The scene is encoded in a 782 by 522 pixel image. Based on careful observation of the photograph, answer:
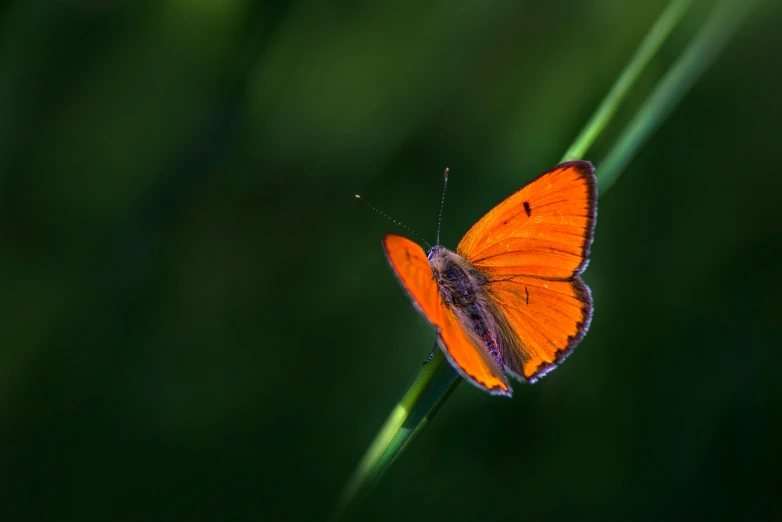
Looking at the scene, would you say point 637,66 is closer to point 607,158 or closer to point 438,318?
point 607,158

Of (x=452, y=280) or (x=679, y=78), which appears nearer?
(x=679, y=78)

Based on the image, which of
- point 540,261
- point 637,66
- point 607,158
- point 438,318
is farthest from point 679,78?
point 438,318

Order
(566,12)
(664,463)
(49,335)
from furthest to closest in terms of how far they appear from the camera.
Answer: (566,12)
(664,463)
(49,335)

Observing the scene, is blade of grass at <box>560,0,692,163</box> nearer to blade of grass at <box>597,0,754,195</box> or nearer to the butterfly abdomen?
blade of grass at <box>597,0,754,195</box>

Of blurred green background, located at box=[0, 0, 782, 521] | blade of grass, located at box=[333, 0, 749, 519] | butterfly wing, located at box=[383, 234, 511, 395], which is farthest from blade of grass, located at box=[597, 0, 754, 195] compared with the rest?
butterfly wing, located at box=[383, 234, 511, 395]

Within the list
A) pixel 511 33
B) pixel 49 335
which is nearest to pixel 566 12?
pixel 511 33

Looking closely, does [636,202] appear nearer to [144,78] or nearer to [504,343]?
[504,343]

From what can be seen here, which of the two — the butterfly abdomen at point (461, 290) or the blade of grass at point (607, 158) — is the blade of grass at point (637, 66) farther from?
the butterfly abdomen at point (461, 290)
